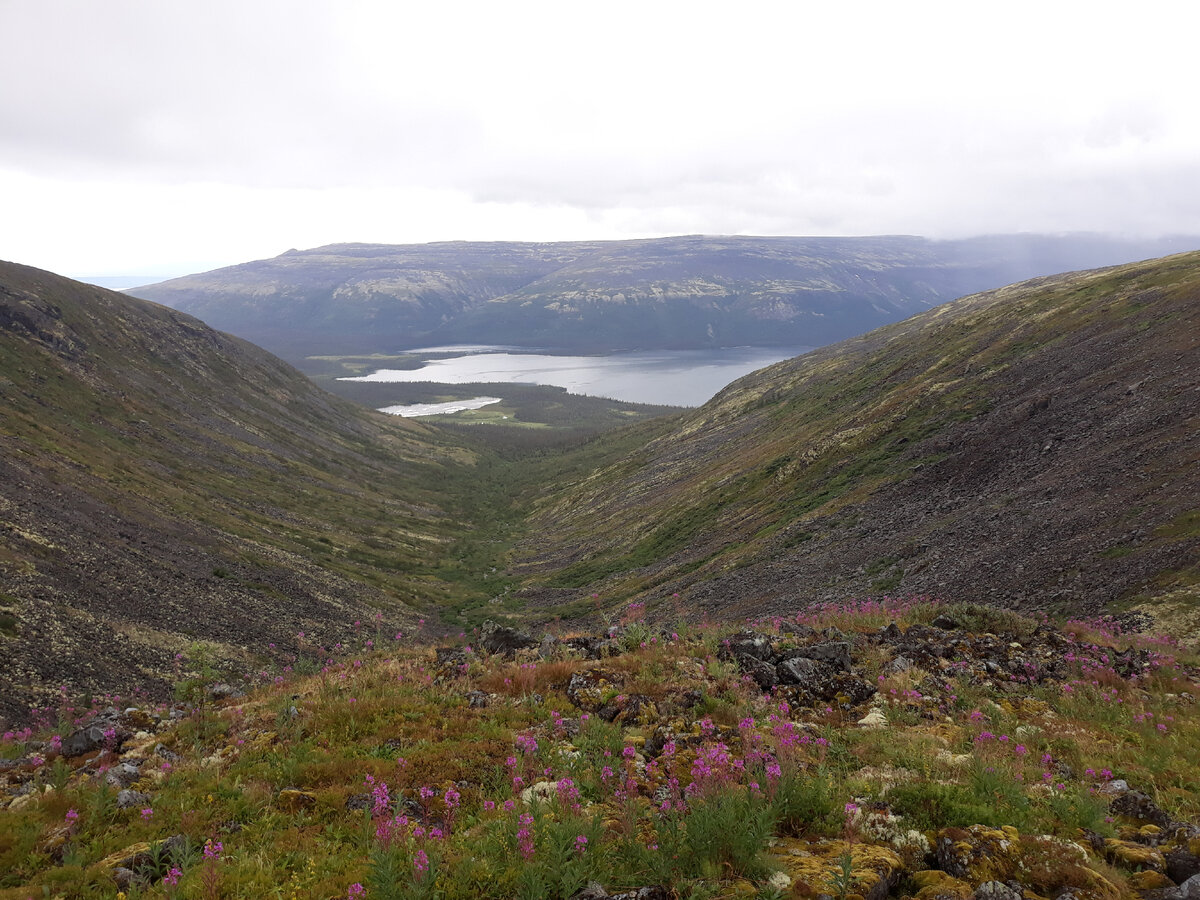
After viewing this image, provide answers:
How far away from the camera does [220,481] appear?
6328 cm

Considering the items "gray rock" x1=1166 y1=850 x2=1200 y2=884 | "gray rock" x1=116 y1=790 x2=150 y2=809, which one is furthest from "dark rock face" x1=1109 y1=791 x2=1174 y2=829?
"gray rock" x1=116 y1=790 x2=150 y2=809

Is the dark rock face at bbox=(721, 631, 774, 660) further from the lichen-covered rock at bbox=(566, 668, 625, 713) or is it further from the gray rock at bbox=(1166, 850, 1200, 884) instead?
the gray rock at bbox=(1166, 850, 1200, 884)

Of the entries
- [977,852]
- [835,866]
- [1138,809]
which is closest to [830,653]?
[1138,809]

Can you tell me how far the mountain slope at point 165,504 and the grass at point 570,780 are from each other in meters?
16.9

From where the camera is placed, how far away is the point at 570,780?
24.1 ft

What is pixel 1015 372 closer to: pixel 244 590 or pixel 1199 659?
pixel 1199 659

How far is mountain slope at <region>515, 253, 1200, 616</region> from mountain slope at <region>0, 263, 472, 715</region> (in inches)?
760

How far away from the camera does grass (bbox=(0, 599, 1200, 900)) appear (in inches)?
238

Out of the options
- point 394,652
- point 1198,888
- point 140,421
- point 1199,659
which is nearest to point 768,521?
point 1199,659

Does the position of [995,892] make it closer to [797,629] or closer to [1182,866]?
[1182,866]

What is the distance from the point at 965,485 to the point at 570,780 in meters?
34.8

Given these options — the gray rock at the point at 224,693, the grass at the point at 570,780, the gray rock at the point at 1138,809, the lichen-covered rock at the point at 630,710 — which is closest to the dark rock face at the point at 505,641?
the grass at the point at 570,780

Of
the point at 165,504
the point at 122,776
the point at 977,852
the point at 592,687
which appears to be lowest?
the point at 165,504

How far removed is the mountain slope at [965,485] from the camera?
23.0 meters
